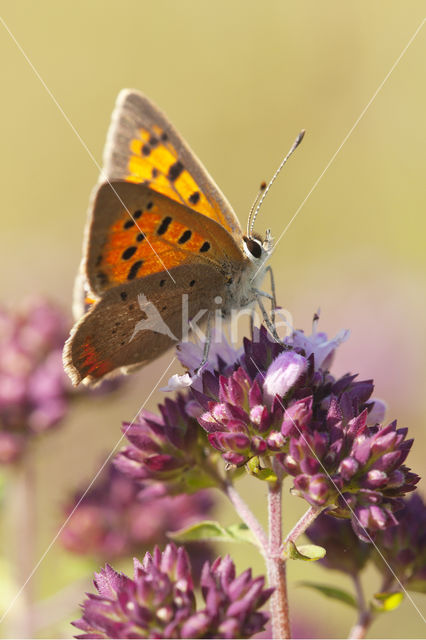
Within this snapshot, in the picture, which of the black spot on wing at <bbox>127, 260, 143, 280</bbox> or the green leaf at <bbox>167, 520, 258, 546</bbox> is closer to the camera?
the green leaf at <bbox>167, 520, 258, 546</bbox>

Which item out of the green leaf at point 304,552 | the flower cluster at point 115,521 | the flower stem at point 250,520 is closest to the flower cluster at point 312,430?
the green leaf at point 304,552

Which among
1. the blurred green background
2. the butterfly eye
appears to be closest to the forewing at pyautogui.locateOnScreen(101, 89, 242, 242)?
the butterfly eye

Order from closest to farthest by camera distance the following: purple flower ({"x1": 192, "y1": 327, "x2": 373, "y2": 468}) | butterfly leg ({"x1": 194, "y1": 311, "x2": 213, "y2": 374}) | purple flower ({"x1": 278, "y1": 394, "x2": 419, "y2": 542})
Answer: purple flower ({"x1": 278, "y1": 394, "x2": 419, "y2": 542}) → purple flower ({"x1": 192, "y1": 327, "x2": 373, "y2": 468}) → butterfly leg ({"x1": 194, "y1": 311, "x2": 213, "y2": 374})

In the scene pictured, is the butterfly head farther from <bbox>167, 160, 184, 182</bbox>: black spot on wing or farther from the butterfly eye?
<bbox>167, 160, 184, 182</bbox>: black spot on wing

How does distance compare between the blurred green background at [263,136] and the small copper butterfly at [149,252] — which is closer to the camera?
the small copper butterfly at [149,252]

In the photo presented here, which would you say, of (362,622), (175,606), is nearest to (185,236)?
(175,606)

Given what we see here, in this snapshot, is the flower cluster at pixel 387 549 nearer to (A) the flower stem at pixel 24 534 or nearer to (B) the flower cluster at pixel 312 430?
(B) the flower cluster at pixel 312 430
